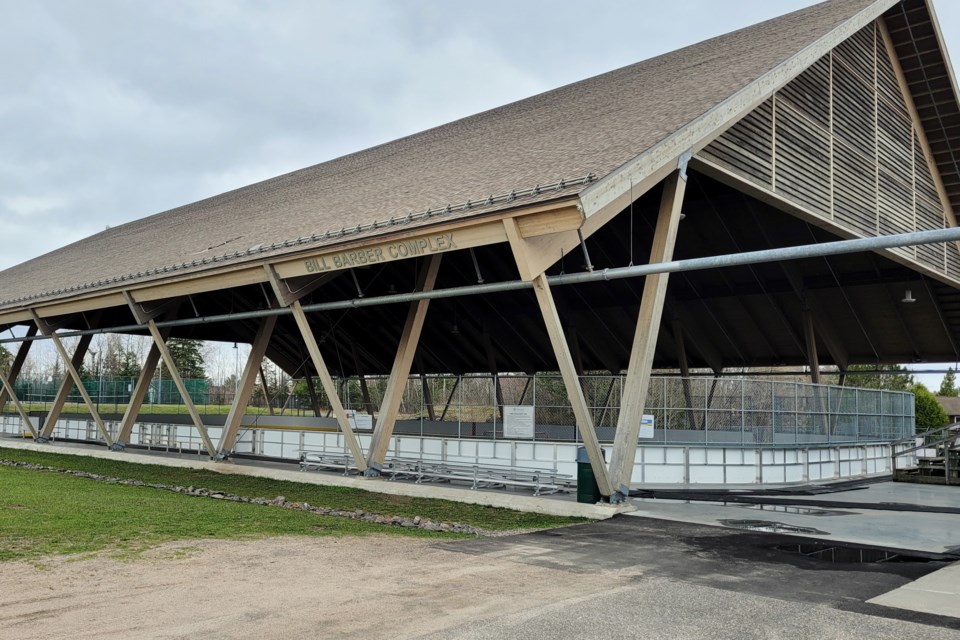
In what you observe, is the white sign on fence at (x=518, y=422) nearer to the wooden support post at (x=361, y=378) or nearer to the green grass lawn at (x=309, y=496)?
the green grass lawn at (x=309, y=496)

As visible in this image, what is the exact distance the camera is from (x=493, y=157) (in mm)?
19250

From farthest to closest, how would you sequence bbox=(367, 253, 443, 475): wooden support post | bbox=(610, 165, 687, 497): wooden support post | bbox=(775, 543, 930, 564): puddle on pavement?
bbox=(367, 253, 443, 475): wooden support post → bbox=(610, 165, 687, 497): wooden support post → bbox=(775, 543, 930, 564): puddle on pavement

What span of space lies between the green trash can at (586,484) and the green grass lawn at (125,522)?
3722mm

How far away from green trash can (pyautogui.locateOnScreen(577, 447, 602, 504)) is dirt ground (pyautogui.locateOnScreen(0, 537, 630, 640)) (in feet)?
16.0

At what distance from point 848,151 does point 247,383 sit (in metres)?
17.4

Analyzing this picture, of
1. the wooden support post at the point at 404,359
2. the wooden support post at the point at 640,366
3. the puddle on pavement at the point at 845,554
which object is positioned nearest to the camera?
the puddle on pavement at the point at 845,554

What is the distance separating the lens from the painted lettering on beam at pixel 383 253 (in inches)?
580

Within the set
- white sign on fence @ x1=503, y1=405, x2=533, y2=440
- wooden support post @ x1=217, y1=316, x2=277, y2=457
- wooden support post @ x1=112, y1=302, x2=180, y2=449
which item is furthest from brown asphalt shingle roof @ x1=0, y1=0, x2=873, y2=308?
white sign on fence @ x1=503, y1=405, x2=533, y2=440

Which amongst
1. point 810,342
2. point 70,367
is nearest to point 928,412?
point 810,342

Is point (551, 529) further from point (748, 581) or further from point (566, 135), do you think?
point (566, 135)

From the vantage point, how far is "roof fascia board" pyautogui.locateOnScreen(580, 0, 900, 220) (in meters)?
13.2

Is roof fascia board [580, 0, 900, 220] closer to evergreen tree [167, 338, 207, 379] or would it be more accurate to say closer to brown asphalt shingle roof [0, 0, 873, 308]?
brown asphalt shingle roof [0, 0, 873, 308]

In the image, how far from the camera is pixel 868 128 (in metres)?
22.2

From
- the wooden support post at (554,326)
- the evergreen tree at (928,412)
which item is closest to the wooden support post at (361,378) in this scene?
the wooden support post at (554,326)
